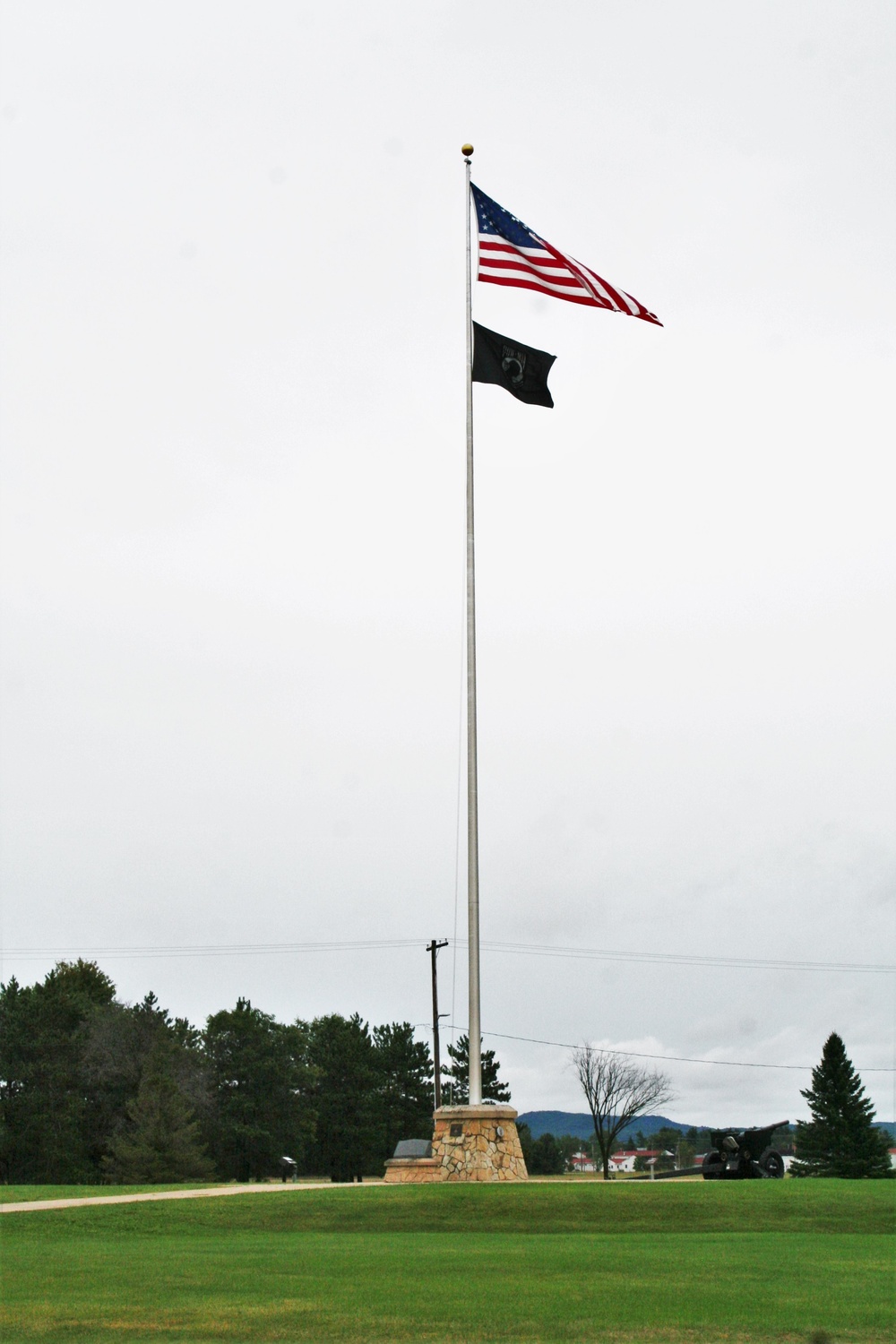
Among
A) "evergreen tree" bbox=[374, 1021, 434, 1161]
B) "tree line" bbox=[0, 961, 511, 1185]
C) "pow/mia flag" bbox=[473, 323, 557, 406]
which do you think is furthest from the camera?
"evergreen tree" bbox=[374, 1021, 434, 1161]

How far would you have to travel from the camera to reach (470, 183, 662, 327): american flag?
21.2 metres

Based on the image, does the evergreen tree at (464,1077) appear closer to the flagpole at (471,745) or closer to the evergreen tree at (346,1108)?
the evergreen tree at (346,1108)

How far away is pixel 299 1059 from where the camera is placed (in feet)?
252

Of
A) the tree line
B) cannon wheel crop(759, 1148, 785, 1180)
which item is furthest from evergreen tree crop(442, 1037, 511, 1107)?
cannon wheel crop(759, 1148, 785, 1180)

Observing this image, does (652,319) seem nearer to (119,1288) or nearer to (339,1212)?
(339,1212)

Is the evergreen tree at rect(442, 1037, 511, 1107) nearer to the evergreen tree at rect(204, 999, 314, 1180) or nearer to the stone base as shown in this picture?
the evergreen tree at rect(204, 999, 314, 1180)

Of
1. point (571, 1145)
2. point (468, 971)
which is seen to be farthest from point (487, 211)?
point (571, 1145)

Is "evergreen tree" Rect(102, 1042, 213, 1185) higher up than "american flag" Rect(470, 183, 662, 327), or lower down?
lower down

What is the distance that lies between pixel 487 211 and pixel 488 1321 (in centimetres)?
1789

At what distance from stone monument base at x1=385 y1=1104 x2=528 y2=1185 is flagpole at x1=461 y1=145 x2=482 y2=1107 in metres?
0.43

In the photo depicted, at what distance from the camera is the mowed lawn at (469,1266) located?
868 centimetres

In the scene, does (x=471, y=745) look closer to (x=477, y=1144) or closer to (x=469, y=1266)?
(x=477, y=1144)

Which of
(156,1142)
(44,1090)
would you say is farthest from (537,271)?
(44,1090)

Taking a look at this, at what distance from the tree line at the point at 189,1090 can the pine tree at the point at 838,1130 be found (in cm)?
1948
